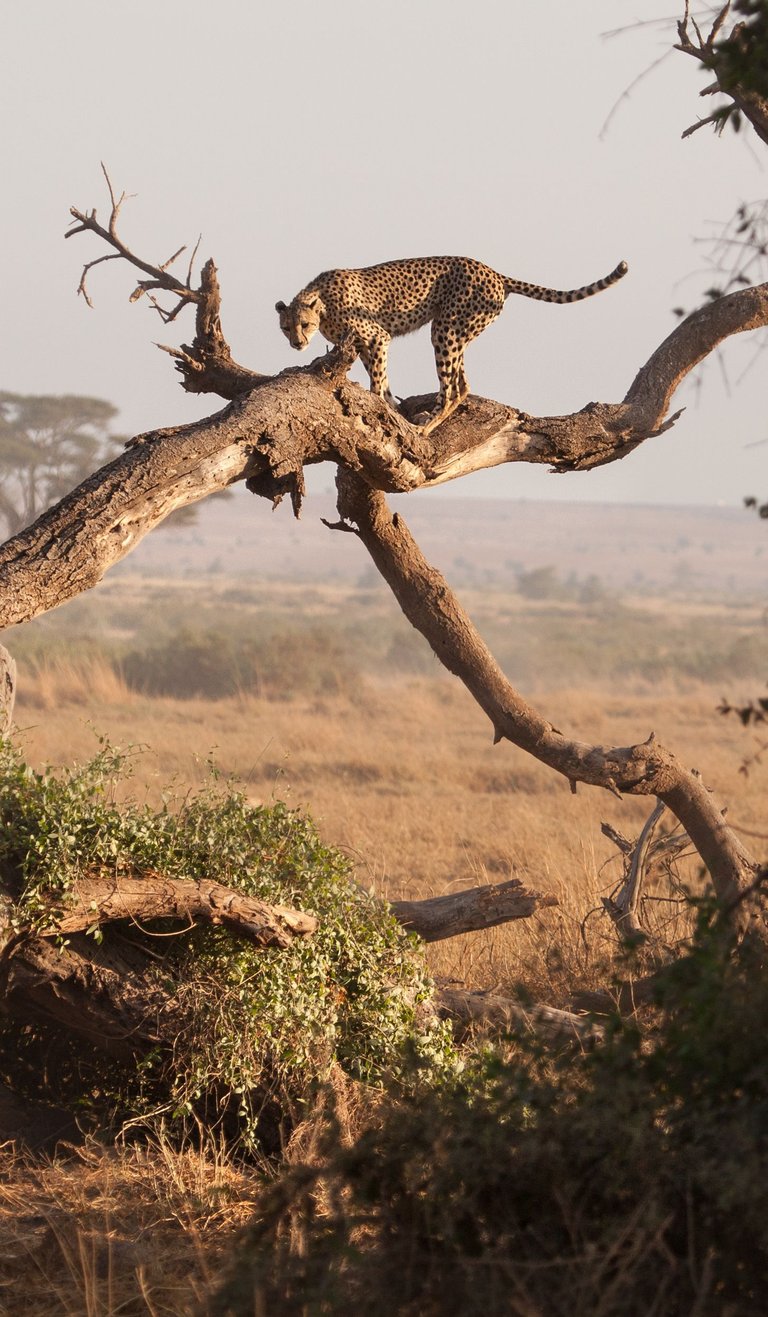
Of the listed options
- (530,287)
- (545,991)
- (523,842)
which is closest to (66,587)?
(545,991)

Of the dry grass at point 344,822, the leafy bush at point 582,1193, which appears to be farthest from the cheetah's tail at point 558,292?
the leafy bush at point 582,1193

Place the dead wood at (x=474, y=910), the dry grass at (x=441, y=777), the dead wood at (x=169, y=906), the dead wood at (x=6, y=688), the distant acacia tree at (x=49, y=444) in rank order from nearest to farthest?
the dead wood at (x=169, y=906) → the dead wood at (x=6, y=688) → the dead wood at (x=474, y=910) → the dry grass at (x=441, y=777) → the distant acacia tree at (x=49, y=444)

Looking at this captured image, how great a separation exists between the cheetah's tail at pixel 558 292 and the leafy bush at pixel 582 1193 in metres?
4.58

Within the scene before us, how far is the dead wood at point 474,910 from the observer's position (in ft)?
19.2

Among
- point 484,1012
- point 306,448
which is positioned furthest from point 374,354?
point 484,1012

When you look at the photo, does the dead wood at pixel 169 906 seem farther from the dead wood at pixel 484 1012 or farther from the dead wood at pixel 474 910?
the dead wood at pixel 474 910

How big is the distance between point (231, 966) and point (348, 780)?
356 inches

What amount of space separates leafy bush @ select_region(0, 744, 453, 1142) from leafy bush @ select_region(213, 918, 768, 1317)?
4.61 feet

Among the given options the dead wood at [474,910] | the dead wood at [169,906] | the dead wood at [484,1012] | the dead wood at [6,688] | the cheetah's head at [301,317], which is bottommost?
the dead wood at [484,1012]

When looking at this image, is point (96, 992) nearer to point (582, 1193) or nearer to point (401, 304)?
point (582, 1193)

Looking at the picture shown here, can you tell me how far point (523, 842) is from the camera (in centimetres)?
1025

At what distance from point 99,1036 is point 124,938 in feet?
1.13

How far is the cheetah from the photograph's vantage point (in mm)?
6590

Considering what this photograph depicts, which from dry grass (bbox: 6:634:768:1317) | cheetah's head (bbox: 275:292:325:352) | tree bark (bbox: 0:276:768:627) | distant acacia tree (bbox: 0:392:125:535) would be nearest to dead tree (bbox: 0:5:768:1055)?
tree bark (bbox: 0:276:768:627)
